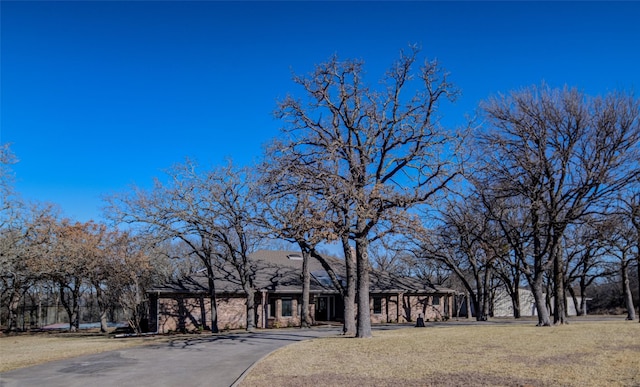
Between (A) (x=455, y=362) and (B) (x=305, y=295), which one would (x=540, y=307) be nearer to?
(B) (x=305, y=295)

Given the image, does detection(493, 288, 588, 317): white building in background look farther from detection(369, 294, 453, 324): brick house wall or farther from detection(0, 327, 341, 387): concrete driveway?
detection(0, 327, 341, 387): concrete driveway

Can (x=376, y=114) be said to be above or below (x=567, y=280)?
above

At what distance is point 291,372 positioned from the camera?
11.7 meters

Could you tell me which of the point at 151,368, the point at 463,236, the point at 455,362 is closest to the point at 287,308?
the point at 463,236

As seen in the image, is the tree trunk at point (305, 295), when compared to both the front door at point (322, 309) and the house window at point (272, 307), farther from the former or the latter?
the front door at point (322, 309)

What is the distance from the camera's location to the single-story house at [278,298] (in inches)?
1212

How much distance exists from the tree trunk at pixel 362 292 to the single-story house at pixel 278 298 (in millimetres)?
9275

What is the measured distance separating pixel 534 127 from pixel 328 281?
17690 mm

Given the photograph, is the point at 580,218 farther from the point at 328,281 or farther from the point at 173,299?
the point at 173,299

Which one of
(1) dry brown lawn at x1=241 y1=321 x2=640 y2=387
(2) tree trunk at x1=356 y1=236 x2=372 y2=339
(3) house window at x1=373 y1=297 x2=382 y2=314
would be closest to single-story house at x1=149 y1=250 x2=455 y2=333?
(3) house window at x1=373 y1=297 x2=382 y2=314

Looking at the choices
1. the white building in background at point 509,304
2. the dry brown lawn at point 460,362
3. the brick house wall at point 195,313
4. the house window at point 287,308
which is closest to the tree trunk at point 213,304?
the brick house wall at point 195,313

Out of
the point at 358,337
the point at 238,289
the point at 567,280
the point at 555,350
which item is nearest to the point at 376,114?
the point at 358,337

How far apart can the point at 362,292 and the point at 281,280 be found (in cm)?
1544

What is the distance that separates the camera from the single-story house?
3080cm
